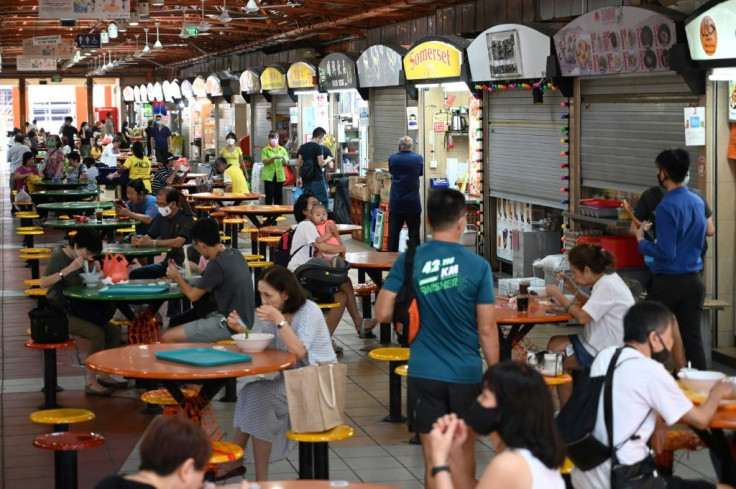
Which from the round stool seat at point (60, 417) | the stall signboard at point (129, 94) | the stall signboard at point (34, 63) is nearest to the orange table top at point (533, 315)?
the round stool seat at point (60, 417)

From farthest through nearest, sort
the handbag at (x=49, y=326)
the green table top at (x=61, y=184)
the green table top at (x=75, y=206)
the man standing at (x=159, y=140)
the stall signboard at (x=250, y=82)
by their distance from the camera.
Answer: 1. the man standing at (x=159, y=140)
2. the stall signboard at (x=250, y=82)
3. the green table top at (x=61, y=184)
4. the green table top at (x=75, y=206)
5. the handbag at (x=49, y=326)

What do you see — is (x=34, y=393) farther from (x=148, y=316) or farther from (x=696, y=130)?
(x=696, y=130)

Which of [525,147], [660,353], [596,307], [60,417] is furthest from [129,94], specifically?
[660,353]

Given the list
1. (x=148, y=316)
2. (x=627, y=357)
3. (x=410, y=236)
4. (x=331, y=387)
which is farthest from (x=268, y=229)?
(x=627, y=357)

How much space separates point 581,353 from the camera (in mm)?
7207

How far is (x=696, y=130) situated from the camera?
9.80 metres

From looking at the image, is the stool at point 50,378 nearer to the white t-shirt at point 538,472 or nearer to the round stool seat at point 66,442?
the round stool seat at point 66,442

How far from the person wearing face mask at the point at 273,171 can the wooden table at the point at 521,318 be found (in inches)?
507

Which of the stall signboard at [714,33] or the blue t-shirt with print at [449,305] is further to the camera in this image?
the stall signboard at [714,33]

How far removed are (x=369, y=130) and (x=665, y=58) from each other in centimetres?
985

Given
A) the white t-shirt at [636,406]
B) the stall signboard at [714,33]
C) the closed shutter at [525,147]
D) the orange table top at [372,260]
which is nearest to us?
the white t-shirt at [636,406]

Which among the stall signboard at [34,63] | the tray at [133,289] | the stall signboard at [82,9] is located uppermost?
the stall signboard at [34,63]

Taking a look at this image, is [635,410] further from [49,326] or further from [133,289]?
[49,326]

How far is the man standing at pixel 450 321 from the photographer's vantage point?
5.38 m
